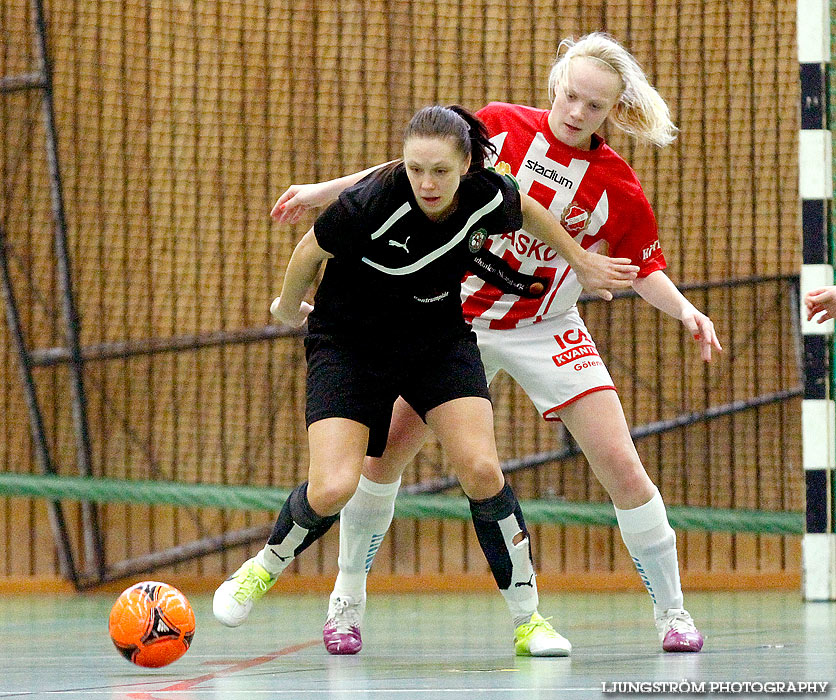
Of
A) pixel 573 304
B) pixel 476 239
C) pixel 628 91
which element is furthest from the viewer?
pixel 573 304

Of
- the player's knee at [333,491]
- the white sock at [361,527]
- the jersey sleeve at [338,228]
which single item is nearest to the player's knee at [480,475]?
the player's knee at [333,491]

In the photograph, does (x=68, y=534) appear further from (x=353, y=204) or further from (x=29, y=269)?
(x=353, y=204)

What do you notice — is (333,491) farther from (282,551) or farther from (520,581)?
(520,581)

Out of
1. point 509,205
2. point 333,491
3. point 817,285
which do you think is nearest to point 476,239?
point 509,205

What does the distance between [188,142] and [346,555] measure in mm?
3509

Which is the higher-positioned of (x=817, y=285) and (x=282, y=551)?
(x=817, y=285)

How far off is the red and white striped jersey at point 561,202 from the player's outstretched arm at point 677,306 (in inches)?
1.4

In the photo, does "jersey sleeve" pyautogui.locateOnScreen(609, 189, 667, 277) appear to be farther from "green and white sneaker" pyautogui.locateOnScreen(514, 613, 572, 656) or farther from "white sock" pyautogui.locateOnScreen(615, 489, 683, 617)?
"green and white sneaker" pyautogui.locateOnScreen(514, 613, 572, 656)

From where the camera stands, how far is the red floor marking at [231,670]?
8.48ft

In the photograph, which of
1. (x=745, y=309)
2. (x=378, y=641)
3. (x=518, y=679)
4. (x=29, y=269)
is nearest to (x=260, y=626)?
(x=378, y=641)

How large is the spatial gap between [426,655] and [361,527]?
408 mm

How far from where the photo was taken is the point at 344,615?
3.58 m

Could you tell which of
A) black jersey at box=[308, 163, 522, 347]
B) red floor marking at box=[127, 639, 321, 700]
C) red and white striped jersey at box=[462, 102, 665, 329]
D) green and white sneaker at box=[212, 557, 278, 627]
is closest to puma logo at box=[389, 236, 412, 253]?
black jersey at box=[308, 163, 522, 347]

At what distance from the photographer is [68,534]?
6488mm
